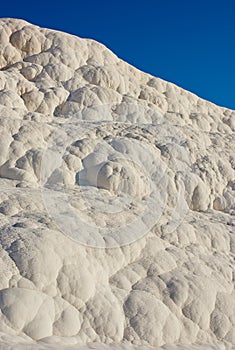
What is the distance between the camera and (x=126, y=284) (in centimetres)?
694

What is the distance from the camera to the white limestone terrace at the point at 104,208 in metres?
6.20

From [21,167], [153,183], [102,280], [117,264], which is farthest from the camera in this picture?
[153,183]

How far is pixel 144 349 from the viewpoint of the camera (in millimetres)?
6164

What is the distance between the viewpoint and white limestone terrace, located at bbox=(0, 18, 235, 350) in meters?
6.20

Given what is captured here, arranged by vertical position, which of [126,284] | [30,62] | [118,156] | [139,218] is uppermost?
[30,62]

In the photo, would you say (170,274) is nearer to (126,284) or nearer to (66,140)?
(126,284)

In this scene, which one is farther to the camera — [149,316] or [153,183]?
[153,183]

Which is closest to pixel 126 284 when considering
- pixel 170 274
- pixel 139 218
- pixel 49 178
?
pixel 170 274

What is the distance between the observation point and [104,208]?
27.2ft

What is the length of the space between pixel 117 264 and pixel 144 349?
1394mm

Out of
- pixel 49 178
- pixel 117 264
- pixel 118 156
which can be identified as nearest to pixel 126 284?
pixel 117 264

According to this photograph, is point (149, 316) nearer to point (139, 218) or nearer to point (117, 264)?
point (117, 264)

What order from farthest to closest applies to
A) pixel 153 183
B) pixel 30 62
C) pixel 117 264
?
pixel 30 62, pixel 153 183, pixel 117 264

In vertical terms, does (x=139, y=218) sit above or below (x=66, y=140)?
below
